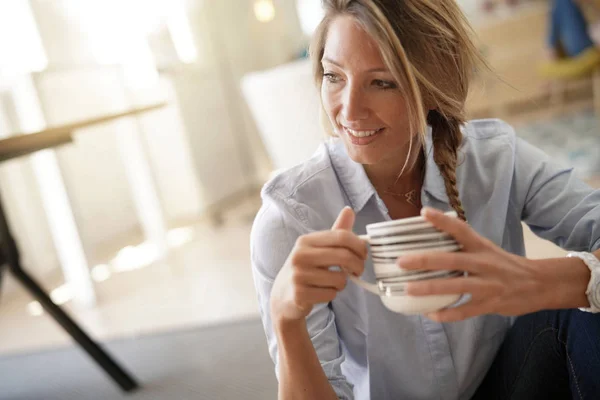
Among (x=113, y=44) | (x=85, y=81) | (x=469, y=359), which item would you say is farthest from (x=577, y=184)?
(x=85, y=81)

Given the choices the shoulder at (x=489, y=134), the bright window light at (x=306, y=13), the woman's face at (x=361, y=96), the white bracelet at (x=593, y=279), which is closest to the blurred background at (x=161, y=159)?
the shoulder at (x=489, y=134)

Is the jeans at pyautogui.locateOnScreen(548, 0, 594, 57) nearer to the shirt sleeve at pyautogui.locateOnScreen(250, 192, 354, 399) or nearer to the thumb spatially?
the shirt sleeve at pyautogui.locateOnScreen(250, 192, 354, 399)

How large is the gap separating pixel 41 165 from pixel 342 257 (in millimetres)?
2286

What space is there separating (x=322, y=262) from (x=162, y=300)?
211cm

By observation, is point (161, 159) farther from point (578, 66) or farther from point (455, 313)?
point (455, 313)

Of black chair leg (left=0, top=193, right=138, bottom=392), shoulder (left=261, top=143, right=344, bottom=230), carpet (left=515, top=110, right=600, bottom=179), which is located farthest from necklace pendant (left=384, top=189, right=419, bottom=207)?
carpet (left=515, top=110, right=600, bottom=179)

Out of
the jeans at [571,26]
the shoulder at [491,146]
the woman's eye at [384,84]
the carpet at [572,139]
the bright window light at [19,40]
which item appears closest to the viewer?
the woman's eye at [384,84]

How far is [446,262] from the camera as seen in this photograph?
0.54m

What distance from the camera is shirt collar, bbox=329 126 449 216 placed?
883 mm

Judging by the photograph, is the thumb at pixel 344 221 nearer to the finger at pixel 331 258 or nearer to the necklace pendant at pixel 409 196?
the finger at pixel 331 258

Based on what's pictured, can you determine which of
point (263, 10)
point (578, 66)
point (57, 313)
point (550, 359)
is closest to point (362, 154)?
point (550, 359)

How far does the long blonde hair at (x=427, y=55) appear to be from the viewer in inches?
30.9

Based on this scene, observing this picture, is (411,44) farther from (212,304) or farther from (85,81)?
(85,81)

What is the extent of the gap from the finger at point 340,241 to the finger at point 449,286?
6 centimetres
